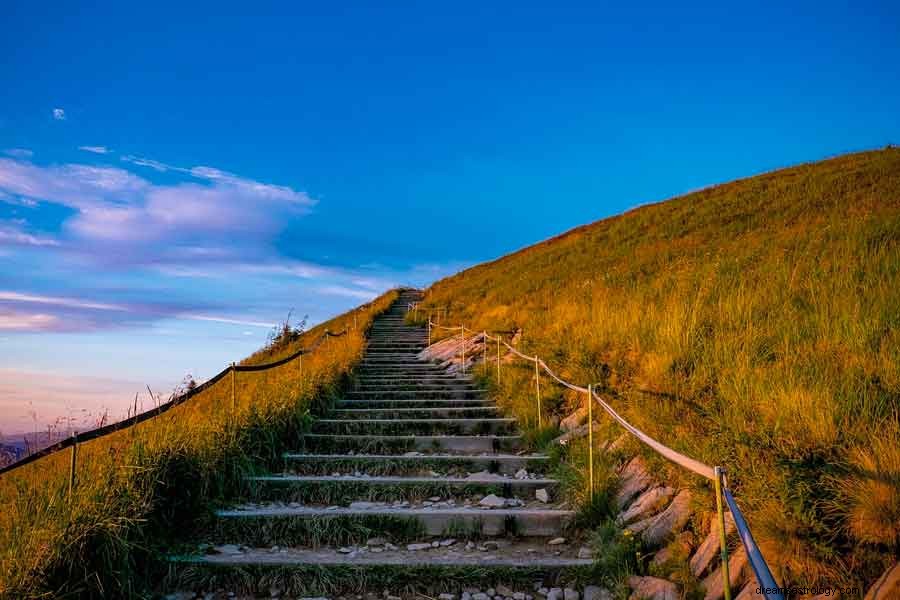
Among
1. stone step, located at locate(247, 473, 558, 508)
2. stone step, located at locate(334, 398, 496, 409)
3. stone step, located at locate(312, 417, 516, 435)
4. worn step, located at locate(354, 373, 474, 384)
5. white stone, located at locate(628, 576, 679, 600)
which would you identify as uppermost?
worn step, located at locate(354, 373, 474, 384)

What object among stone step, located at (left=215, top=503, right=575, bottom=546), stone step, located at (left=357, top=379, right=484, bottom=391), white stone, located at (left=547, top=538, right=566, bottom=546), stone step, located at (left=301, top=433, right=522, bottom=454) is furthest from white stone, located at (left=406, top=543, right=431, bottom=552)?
stone step, located at (left=357, top=379, right=484, bottom=391)

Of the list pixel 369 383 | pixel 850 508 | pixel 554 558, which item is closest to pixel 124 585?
pixel 554 558

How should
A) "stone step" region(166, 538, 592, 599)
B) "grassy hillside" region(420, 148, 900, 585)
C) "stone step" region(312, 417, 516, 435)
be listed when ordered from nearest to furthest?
"grassy hillside" region(420, 148, 900, 585), "stone step" region(166, 538, 592, 599), "stone step" region(312, 417, 516, 435)

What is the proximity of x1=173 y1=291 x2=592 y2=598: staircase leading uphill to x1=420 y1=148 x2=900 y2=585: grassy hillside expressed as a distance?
41.3 inches

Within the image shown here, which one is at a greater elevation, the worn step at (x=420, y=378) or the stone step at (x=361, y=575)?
the worn step at (x=420, y=378)

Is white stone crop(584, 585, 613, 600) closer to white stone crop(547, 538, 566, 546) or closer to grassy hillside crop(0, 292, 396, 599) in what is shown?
white stone crop(547, 538, 566, 546)

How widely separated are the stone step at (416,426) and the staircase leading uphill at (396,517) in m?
0.01

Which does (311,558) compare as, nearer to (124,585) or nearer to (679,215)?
(124,585)

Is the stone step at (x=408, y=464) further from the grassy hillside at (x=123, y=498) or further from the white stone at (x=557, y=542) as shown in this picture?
the white stone at (x=557, y=542)

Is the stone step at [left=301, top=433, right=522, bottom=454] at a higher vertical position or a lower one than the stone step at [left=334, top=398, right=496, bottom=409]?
lower

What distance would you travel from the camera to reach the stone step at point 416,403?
360 inches

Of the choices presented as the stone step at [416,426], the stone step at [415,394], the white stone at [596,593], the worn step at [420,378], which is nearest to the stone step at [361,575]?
the white stone at [596,593]

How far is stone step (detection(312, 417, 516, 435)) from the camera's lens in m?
7.73

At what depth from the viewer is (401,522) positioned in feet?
15.7
